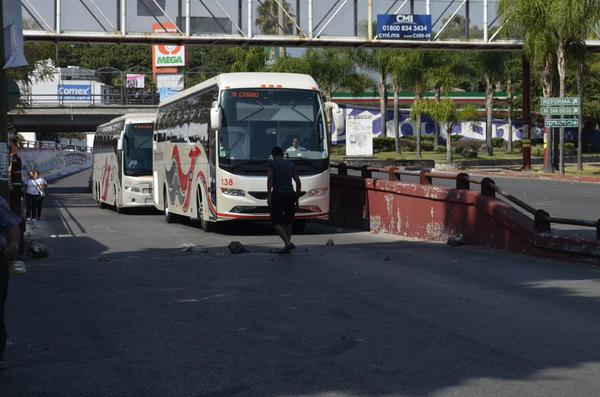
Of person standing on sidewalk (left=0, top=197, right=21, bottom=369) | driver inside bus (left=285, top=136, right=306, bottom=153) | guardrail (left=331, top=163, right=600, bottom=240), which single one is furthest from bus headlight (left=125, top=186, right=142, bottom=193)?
person standing on sidewalk (left=0, top=197, right=21, bottom=369)

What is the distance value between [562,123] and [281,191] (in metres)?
34.8

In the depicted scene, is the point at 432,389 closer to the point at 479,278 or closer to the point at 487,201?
the point at 479,278

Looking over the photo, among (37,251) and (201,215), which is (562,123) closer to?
(201,215)

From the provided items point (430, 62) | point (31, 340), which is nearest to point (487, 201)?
point (31, 340)

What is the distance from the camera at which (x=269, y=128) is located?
2314cm

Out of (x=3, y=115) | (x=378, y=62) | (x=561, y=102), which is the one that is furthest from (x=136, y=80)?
(x=3, y=115)

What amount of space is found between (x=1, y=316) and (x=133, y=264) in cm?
815

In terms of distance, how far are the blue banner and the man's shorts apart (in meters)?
28.4

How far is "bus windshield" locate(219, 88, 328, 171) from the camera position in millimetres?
23062

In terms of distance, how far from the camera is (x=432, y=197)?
2073cm

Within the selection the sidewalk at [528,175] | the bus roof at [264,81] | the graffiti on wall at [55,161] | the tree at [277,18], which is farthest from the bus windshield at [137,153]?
the graffiti on wall at [55,161]

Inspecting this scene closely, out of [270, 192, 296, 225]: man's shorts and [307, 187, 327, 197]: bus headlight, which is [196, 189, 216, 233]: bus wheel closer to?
[307, 187, 327, 197]: bus headlight

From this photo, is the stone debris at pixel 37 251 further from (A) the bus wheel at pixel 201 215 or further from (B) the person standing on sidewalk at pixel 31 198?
(B) the person standing on sidewalk at pixel 31 198

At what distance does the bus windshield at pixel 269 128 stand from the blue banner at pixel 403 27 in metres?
23.6
